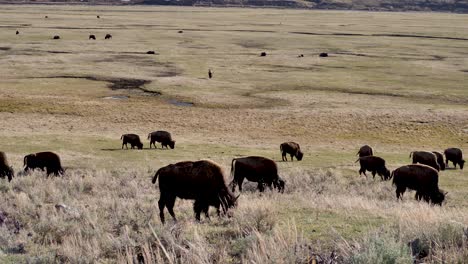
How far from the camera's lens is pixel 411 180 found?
1925 centimetres

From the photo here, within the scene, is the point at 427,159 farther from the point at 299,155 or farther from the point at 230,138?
the point at 230,138

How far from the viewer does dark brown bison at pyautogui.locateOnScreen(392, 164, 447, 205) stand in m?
18.9

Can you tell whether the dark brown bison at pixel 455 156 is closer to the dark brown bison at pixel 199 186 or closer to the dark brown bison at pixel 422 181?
the dark brown bison at pixel 422 181

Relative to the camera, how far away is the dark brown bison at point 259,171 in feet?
64.7

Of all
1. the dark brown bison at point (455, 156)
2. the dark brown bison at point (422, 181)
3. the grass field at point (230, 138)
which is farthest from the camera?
the dark brown bison at point (455, 156)

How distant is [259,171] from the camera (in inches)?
781

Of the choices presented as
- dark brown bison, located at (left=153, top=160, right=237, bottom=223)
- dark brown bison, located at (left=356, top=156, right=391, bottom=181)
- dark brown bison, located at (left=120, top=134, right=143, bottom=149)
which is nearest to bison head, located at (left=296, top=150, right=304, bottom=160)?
dark brown bison, located at (left=356, top=156, right=391, bottom=181)

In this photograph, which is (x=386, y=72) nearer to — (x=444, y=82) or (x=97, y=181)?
(x=444, y=82)

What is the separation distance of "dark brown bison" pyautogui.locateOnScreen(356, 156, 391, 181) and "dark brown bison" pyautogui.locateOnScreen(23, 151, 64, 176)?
538 inches

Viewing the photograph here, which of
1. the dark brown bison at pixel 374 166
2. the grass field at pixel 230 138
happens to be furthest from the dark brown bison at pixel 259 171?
the dark brown bison at pixel 374 166

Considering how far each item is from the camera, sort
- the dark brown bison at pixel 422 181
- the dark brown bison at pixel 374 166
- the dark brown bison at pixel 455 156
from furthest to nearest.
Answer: the dark brown bison at pixel 455 156 → the dark brown bison at pixel 374 166 → the dark brown bison at pixel 422 181

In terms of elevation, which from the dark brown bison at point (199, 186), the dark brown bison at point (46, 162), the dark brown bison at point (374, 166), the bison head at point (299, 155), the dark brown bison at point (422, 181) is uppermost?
the dark brown bison at point (199, 186)

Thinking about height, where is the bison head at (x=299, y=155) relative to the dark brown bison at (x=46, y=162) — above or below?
below

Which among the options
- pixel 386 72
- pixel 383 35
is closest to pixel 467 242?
pixel 386 72
